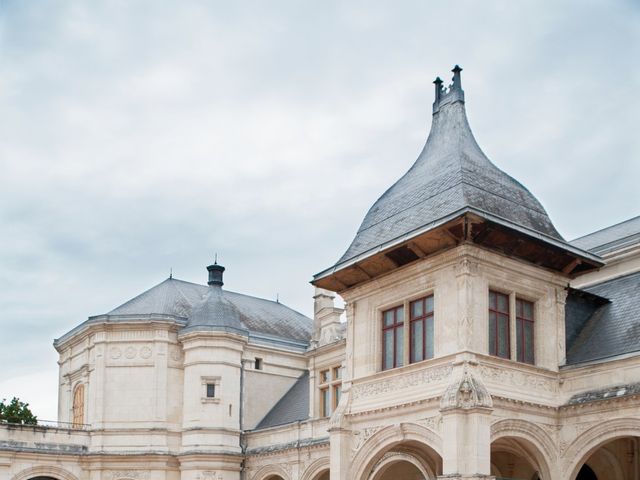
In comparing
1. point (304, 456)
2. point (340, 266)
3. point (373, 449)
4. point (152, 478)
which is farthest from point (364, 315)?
point (152, 478)

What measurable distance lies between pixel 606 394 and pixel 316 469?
11.9 metres

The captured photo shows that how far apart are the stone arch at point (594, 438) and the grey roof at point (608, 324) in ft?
4.39

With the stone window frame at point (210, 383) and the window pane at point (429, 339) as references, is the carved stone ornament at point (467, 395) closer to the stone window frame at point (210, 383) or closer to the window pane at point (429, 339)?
the window pane at point (429, 339)

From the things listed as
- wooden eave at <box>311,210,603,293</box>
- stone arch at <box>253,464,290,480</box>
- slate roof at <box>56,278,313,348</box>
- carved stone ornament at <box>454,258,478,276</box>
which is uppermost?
slate roof at <box>56,278,313,348</box>

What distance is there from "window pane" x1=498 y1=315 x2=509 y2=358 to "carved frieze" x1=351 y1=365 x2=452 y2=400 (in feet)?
4.41

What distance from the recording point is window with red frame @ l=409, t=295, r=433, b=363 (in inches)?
722

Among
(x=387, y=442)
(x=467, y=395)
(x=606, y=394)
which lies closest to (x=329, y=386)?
(x=387, y=442)

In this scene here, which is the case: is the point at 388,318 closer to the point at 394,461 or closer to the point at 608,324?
the point at 394,461

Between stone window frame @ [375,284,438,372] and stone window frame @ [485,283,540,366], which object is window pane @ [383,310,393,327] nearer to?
stone window frame @ [375,284,438,372]

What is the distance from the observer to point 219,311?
31984 millimetres

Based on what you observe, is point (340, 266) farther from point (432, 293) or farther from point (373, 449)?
point (373, 449)

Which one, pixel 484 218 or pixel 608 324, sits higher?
pixel 484 218

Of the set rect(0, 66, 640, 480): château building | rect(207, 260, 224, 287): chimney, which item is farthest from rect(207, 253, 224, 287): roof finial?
rect(0, 66, 640, 480): château building

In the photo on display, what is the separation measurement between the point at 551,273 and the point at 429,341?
3.10m
